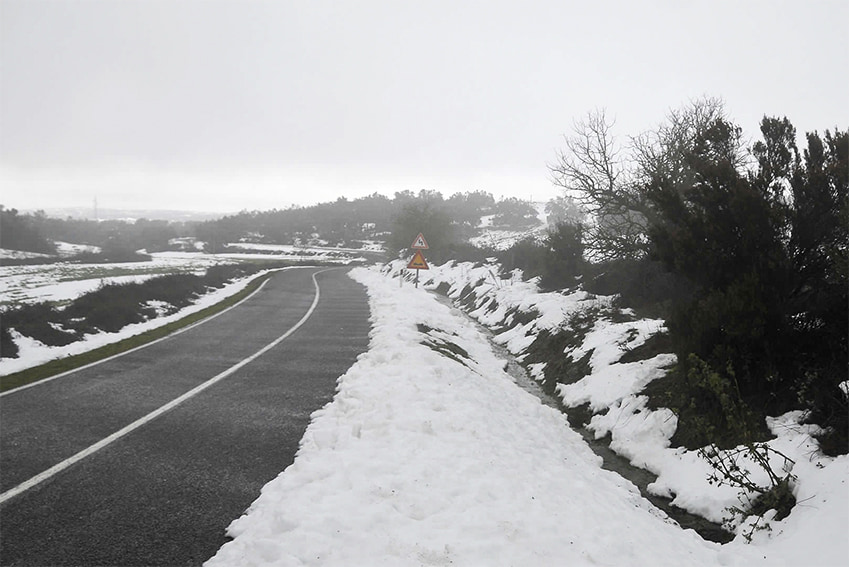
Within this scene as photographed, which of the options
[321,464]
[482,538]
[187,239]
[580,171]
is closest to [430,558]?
[482,538]

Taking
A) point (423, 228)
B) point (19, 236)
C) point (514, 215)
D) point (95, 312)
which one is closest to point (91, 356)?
point (95, 312)

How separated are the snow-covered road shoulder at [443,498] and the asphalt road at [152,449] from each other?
0.38 m

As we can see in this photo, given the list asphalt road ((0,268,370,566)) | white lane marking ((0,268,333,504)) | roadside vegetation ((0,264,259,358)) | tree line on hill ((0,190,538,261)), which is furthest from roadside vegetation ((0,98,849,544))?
tree line on hill ((0,190,538,261))

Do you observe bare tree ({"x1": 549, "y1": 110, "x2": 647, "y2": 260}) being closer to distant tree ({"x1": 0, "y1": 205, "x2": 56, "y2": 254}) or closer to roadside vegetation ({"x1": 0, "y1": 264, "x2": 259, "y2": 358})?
roadside vegetation ({"x1": 0, "y1": 264, "x2": 259, "y2": 358})

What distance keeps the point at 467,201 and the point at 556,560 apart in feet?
445

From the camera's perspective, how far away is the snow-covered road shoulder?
368 cm

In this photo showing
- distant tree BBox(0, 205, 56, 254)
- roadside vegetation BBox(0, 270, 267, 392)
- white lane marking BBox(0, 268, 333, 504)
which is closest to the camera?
white lane marking BBox(0, 268, 333, 504)

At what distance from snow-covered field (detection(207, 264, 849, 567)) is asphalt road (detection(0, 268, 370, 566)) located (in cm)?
38

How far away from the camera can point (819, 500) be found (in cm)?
440

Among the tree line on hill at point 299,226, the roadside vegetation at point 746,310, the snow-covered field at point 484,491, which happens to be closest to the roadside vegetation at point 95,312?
the roadside vegetation at point 746,310

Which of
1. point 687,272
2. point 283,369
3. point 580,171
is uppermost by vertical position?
point 580,171

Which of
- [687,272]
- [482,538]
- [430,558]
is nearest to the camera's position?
[430,558]

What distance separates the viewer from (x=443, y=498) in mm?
4434

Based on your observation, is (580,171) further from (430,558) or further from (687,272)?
(430,558)
